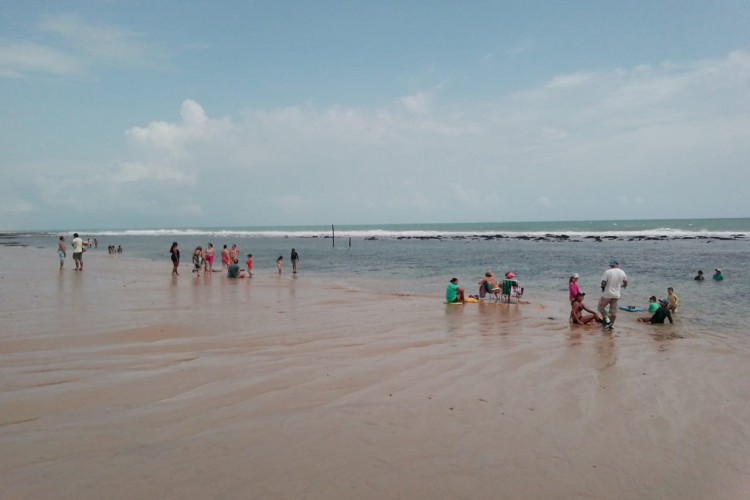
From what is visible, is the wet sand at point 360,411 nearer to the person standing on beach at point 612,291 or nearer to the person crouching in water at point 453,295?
the person standing on beach at point 612,291

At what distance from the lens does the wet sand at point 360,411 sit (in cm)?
442

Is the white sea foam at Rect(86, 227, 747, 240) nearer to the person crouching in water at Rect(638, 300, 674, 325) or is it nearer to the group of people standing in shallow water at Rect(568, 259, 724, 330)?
the person crouching in water at Rect(638, 300, 674, 325)

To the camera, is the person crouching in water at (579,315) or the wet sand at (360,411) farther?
the person crouching in water at (579,315)

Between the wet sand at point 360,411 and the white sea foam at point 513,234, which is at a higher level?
the white sea foam at point 513,234

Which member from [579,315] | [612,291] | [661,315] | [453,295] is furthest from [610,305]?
[453,295]

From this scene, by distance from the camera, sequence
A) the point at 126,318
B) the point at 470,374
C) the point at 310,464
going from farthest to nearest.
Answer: the point at 126,318 < the point at 470,374 < the point at 310,464

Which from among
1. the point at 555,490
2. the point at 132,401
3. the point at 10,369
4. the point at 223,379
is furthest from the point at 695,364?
the point at 10,369

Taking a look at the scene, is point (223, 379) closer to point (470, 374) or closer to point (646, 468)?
point (470, 374)

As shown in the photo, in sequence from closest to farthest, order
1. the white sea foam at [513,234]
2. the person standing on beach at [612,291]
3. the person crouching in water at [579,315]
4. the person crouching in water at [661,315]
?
the person standing on beach at [612,291] < the person crouching in water at [579,315] < the person crouching in water at [661,315] < the white sea foam at [513,234]

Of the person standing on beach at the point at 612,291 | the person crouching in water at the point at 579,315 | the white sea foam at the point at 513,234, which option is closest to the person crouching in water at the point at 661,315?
the person standing on beach at the point at 612,291

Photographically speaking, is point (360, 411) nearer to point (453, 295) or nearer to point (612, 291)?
point (612, 291)

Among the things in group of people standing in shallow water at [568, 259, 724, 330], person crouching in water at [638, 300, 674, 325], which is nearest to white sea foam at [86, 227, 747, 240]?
person crouching in water at [638, 300, 674, 325]

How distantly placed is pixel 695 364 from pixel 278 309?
984 centimetres

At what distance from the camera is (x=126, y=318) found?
470 inches
